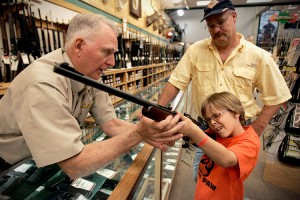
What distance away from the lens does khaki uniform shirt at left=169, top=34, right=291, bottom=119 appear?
1690 millimetres

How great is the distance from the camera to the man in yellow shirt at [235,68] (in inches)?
65.2

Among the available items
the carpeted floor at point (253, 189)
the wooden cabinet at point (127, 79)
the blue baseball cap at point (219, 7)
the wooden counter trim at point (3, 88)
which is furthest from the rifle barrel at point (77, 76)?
the wooden cabinet at point (127, 79)

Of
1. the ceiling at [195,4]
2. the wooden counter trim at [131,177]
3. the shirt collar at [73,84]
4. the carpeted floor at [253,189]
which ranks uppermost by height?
the ceiling at [195,4]

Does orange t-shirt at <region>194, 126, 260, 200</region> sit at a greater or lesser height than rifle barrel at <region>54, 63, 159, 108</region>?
lesser

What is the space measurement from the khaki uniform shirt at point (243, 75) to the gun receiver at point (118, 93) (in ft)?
3.83

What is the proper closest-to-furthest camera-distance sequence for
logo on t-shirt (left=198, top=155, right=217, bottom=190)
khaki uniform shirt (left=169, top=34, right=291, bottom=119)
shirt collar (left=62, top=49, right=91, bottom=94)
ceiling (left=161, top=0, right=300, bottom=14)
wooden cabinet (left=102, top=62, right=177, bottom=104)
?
shirt collar (left=62, top=49, right=91, bottom=94) → logo on t-shirt (left=198, top=155, right=217, bottom=190) → khaki uniform shirt (left=169, top=34, right=291, bottom=119) → wooden cabinet (left=102, top=62, right=177, bottom=104) → ceiling (left=161, top=0, right=300, bottom=14)

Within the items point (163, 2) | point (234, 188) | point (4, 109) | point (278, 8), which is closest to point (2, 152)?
point (4, 109)

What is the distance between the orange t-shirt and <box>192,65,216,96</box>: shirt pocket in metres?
0.66

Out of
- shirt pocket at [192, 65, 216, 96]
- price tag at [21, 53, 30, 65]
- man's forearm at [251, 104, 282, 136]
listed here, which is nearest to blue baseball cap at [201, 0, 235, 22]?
shirt pocket at [192, 65, 216, 96]

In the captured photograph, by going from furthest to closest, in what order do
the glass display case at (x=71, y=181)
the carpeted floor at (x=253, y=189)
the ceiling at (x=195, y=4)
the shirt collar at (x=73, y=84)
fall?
the ceiling at (x=195, y=4) → the carpeted floor at (x=253, y=189) → the shirt collar at (x=73, y=84) → the glass display case at (x=71, y=181)

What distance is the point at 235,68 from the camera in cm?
174

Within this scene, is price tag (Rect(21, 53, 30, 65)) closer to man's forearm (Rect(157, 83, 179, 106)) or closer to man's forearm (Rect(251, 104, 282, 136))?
man's forearm (Rect(157, 83, 179, 106))

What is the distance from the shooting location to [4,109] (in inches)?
35.5

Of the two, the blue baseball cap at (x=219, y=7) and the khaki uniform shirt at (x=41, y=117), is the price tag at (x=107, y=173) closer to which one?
the khaki uniform shirt at (x=41, y=117)
